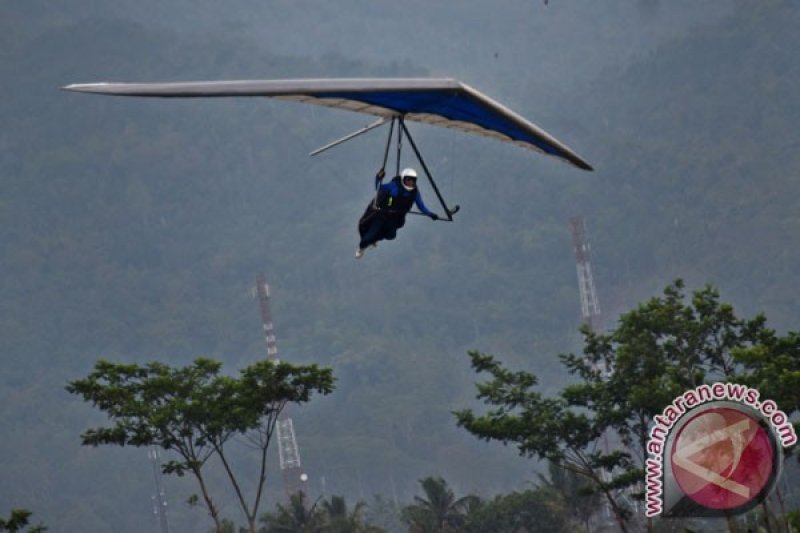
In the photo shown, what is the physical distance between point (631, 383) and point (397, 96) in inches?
1063

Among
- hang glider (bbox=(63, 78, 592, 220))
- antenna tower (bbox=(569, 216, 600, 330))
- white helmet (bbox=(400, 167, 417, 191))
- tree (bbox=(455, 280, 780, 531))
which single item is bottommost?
tree (bbox=(455, 280, 780, 531))

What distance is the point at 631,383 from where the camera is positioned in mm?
50625

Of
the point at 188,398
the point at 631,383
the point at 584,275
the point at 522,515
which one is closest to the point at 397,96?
the point at 188,398

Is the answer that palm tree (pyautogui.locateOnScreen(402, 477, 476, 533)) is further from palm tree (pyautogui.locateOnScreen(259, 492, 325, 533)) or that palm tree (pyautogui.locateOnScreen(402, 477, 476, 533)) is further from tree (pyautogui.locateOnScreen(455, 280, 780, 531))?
tree (pyautogui.locateOnScreen(455, 280, 780, 531))

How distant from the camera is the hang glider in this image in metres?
23.7

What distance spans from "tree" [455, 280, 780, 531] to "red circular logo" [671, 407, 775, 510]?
64.0ft

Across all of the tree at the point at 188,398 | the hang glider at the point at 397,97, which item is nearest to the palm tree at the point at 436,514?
the tree at the point at 188,398

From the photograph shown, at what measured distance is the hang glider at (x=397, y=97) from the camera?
77.7 feet

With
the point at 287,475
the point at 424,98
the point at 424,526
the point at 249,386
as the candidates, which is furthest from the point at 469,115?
the point at 287,475

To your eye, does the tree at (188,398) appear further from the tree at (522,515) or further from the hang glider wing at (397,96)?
the tree at (522,515)

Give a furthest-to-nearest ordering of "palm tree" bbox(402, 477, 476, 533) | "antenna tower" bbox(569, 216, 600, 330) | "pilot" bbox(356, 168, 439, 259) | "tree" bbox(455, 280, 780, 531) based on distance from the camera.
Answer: "antenna tower" bbox(569, 216, 600, 330), "palm tree" bbox(402, 477, 476, 533), "tree" bbox(455, 280, 780, 531), "pilot" bbox(356, 168, 439, 259)

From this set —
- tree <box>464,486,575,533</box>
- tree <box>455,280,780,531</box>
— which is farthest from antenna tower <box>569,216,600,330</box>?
tree <box>455,280,780,531</box>

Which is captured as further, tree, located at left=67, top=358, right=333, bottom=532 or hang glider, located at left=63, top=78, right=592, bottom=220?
tree, located at left=67, top=358, right=333, bottom=532

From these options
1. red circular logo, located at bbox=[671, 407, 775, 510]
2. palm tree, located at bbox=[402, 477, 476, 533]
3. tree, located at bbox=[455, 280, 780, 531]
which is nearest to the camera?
red circular logo, located at bbox=[671, 407, 775, 510]
